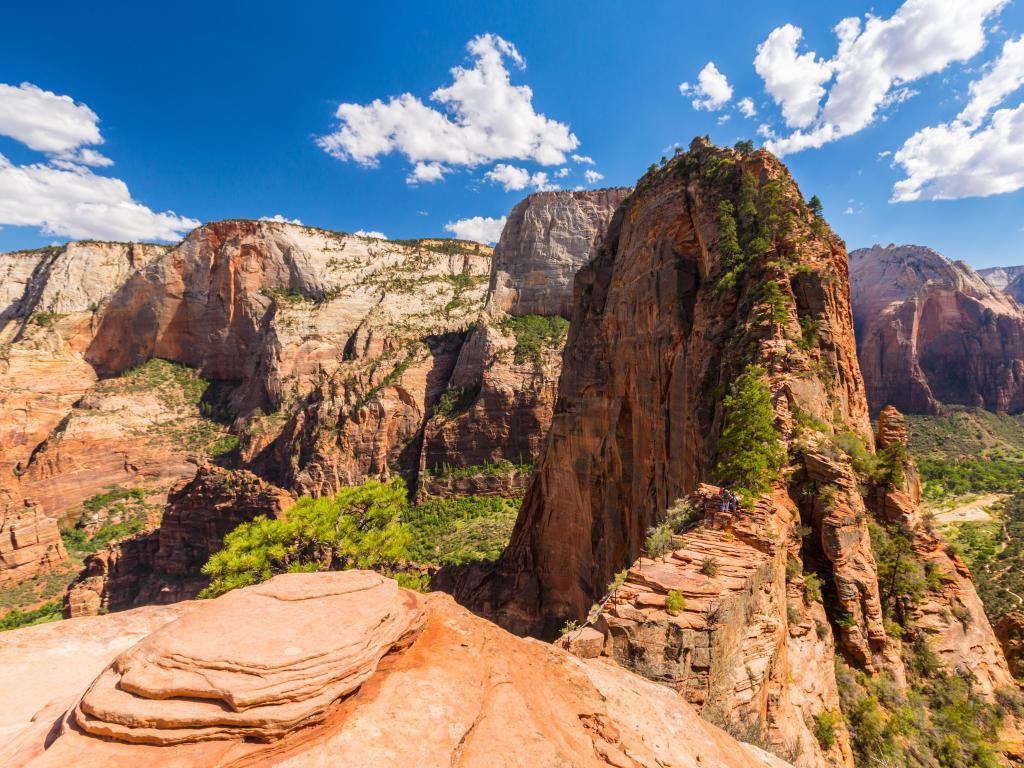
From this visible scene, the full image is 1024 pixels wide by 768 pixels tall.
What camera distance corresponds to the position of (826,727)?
8445 millimetres

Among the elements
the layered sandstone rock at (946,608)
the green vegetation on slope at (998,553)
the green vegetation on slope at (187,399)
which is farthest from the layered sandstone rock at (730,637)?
the green vegetation on slope at (187,399)

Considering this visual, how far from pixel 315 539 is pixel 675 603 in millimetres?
14251

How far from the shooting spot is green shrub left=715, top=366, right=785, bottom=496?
11.7 m

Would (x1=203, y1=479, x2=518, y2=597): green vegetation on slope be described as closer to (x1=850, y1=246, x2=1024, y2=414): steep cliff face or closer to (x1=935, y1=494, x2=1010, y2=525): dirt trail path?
(x1=935, y1=494, x2=1010, y2=525): dirt trail path

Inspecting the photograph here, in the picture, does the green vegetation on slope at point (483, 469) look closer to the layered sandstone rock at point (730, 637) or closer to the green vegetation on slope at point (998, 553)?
the green vegetation on slope at point (998, 553)

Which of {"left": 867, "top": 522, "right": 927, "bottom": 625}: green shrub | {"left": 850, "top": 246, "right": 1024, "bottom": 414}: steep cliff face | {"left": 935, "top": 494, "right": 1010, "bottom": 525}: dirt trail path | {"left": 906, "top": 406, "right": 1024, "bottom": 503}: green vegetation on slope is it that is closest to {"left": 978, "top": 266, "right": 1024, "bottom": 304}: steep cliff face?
{"left": 850, "top": 246, "right": 1024, "bottom": 414}: steep cliff face

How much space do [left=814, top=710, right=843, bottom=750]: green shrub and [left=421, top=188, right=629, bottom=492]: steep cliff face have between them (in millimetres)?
41972

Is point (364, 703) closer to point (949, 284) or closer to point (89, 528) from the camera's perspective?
point (89, 528)

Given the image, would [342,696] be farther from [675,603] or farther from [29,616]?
[29,616]

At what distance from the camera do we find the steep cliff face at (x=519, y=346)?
54000 mm

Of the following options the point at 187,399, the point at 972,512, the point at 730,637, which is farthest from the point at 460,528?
the point at 972,512

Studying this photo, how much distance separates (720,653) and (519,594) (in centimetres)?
2364

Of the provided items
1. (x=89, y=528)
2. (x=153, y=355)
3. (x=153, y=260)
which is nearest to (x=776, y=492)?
(x=89, y=528)

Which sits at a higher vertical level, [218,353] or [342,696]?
[218,353]
